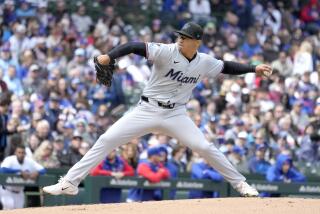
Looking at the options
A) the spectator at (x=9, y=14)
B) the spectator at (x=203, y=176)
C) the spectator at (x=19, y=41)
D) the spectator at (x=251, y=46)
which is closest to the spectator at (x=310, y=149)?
the spectator at (x=203, y=176)

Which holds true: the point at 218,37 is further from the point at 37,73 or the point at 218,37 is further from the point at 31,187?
the point at 31,187

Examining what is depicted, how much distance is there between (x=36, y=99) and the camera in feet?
53.4

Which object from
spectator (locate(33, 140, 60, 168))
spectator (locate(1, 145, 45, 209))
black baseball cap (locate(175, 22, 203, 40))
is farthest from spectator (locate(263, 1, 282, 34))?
black baseball cap (locate(175, 22, 203, 40))

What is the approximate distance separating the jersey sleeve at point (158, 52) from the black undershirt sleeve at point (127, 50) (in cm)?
6

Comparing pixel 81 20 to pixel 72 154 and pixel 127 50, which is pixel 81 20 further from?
pixel 127 50

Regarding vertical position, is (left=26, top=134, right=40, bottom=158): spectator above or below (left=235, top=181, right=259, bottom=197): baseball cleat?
above

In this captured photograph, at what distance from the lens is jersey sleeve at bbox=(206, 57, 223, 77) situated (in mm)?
9992

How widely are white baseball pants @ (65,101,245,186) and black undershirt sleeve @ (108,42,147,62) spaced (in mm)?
587

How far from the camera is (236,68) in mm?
10086

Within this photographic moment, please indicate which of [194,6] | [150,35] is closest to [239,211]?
[150,35]

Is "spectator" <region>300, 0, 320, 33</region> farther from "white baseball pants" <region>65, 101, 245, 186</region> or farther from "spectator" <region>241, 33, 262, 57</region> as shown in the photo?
"white baseball pants" <region>65, 101, 245, 186</region>

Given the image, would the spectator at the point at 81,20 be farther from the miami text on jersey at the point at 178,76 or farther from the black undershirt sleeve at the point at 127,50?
the black undershirt sleeve at the point at 127,50

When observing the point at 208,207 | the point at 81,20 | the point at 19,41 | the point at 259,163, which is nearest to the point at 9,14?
the point at 19,41

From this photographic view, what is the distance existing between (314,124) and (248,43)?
16.3ft
